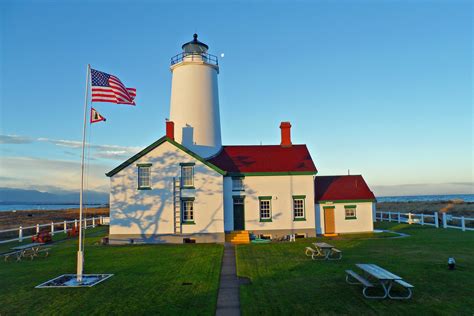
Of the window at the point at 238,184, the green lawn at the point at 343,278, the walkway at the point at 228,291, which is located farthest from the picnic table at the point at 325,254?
the window at the point at 238,184

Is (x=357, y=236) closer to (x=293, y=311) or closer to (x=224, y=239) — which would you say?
(x=224, y=239)

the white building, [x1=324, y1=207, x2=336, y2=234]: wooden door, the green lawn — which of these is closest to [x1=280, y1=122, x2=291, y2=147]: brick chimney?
the white building

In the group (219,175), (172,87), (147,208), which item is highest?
(172,87)

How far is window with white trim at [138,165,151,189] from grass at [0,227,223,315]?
4.59 m

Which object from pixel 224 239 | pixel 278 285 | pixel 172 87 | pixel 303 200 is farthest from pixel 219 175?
pixel 278 285

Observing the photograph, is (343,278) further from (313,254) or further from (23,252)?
(23,252)

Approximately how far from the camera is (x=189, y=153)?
22.4 m

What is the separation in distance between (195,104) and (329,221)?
12.0 m

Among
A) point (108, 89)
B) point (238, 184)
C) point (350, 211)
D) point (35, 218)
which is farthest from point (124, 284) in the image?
point (35, 218)

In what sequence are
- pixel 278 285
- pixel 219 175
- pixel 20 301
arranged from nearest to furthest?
1. pixel 20 301
2. pixel 278 285
3. pixel 219 175

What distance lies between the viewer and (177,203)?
2209 centimetres

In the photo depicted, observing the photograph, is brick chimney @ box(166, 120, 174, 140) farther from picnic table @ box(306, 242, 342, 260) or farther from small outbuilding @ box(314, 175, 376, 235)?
picnic table @ box(306, 242, 342, 260)

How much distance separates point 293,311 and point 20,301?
7.13m

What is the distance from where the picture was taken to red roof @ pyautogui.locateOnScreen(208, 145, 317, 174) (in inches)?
957
